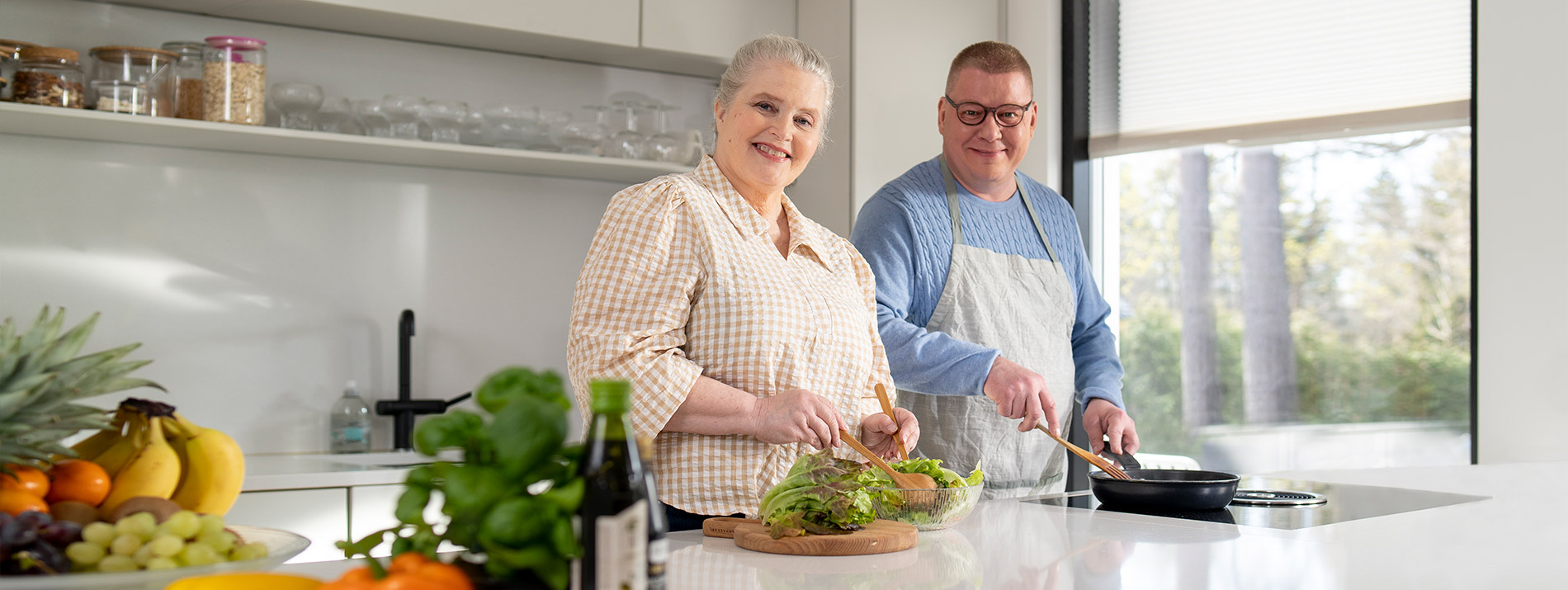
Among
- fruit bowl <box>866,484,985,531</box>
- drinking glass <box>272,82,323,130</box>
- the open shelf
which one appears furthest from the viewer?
drinking glass <box>272,82,323,130</box>

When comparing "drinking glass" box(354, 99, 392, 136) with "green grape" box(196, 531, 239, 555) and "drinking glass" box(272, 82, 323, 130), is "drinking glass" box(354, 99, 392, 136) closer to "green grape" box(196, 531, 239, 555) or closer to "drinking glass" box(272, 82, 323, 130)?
"drinking glass" box(272, 82, 323, 130)

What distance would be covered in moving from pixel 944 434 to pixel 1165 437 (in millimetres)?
1332

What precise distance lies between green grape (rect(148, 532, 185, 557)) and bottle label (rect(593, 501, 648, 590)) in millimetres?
298

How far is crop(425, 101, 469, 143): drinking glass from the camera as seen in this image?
9.16 ft

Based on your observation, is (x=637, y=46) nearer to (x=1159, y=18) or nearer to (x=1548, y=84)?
(x=1159, y=18)

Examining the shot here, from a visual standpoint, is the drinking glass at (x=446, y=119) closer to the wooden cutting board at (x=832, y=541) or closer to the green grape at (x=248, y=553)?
the wooden cutting board at (x=832, y=541)

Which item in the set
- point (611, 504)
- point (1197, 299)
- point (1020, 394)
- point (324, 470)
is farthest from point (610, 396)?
point (1197, 299)

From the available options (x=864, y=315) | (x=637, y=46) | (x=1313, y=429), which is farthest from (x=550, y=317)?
(x=1313, y=429)

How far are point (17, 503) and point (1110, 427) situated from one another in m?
1.55

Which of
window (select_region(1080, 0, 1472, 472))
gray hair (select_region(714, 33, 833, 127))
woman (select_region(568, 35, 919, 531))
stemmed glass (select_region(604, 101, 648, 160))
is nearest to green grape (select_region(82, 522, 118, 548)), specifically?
woman (select_region(568, 35, 919, 531))

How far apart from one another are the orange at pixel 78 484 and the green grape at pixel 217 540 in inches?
4.2

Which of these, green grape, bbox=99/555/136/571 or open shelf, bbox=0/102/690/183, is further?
open shelf, bbox=0/102/690/183

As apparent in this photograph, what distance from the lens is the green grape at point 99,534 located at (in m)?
0.75

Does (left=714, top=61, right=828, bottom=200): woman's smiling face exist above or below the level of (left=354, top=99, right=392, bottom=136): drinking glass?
below
